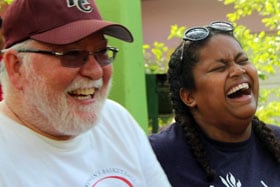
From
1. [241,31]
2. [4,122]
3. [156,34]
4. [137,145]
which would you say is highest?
[4,122]

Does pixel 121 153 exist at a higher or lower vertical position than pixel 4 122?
lower

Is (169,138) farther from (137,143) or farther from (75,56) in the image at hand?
(75,56)

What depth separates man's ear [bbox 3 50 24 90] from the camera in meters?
1.75

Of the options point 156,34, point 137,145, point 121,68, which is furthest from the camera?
point 156,34

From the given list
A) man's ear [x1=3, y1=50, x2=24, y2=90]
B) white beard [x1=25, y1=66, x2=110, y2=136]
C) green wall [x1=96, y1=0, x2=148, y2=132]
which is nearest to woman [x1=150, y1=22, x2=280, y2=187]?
green wall [x1=96, y1=0, x2=148, y2=132]

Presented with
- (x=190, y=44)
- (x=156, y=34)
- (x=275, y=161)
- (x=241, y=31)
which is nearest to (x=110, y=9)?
(x=190, y=44)

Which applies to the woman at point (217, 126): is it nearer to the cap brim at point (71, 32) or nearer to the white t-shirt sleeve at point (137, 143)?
the white t-shirt sleeve at point (137, 143)

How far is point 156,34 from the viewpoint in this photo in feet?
29.3

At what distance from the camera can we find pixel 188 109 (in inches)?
104

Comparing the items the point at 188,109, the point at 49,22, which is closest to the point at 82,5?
the point at 49,22

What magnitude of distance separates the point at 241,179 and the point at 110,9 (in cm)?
139

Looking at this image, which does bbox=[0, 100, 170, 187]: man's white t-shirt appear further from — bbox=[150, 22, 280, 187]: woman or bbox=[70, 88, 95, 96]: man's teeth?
bbox=[150, 22, 280, 187]: woman

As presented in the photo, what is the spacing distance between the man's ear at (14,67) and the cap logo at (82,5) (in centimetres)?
25

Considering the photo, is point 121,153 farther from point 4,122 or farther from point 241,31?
point 241,31
